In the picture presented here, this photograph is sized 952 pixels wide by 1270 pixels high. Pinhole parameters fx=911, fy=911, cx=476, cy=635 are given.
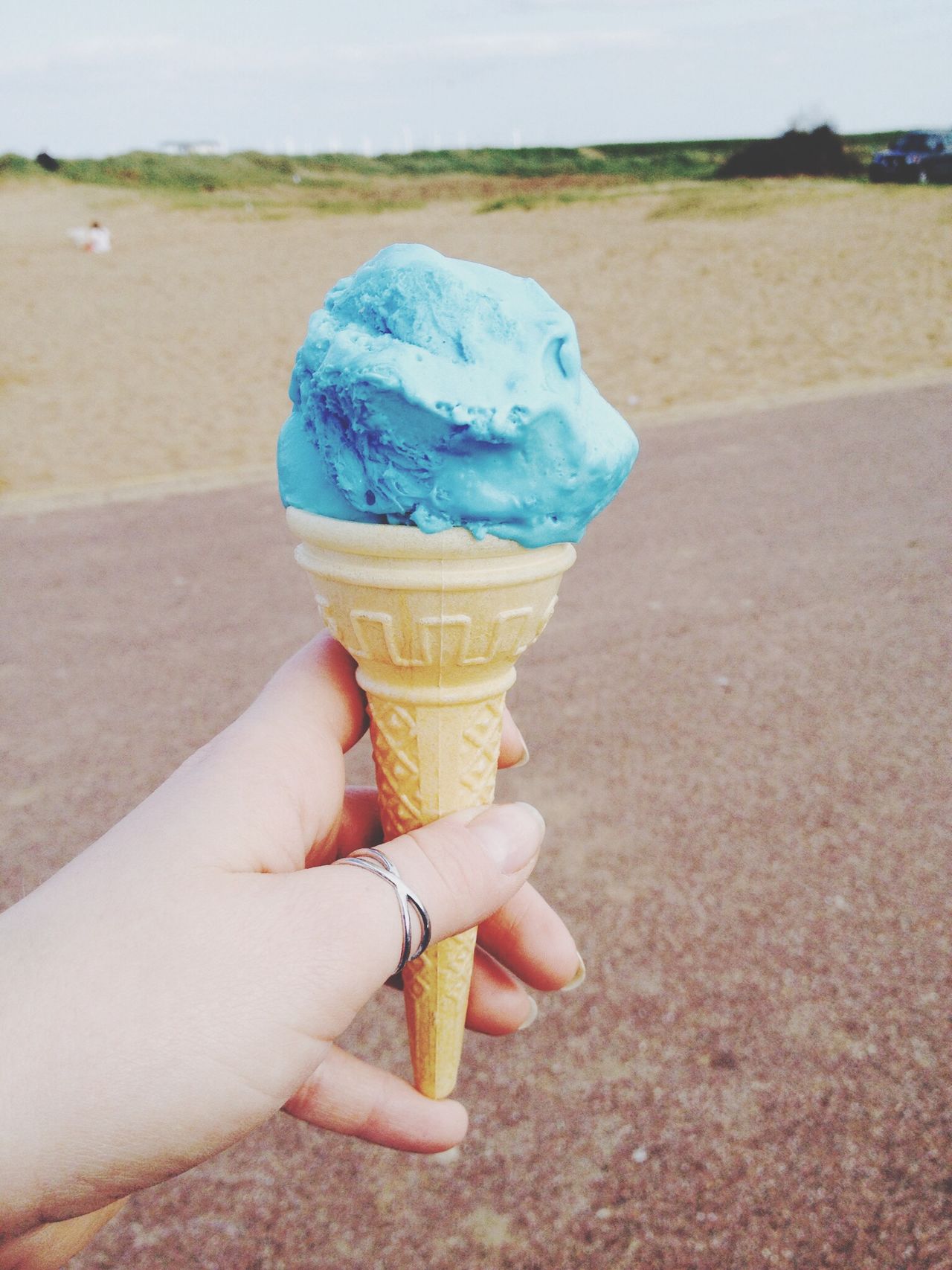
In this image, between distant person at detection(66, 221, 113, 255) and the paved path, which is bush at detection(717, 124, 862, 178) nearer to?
distant person at detection(66, 221, 113, 255)

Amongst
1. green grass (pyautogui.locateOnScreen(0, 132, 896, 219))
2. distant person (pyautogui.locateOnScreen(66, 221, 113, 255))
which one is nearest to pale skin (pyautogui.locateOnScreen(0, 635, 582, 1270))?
distant person (pyautogui.locateOnScreen(66, 221, 113, 255))

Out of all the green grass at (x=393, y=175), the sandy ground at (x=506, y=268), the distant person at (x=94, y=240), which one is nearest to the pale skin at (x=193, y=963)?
the sandy ground at (x=506, y=268)

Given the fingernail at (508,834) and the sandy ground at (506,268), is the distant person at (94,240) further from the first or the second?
the fingernail at (508,834)

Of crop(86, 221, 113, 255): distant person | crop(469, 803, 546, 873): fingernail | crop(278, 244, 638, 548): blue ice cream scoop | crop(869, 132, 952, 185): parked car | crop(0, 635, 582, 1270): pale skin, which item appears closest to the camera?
crop(0, 635, 582, 1270): pale skin

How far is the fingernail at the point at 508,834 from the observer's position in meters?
1.63

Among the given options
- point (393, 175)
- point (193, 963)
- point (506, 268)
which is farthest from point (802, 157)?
point (193, 963)

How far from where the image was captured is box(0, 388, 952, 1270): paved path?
2186mm

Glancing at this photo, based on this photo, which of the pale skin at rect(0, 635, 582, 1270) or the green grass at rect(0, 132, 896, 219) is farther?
the green grass at rect(0, 132, 896, 219)

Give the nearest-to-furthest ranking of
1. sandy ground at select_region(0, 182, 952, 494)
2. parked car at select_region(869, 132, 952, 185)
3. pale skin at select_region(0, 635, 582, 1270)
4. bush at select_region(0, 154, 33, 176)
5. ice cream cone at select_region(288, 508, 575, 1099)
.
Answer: pale skin at select_region(0, 635, 582, 1270)
ice cream cone at select_region(288, 508, 575, 1099)
sandy ground at select_region(0, 182, 952, 494)
parked car at select_region(869, 132, 952, 185)
bush at select_region(0, 154, 33, 176)

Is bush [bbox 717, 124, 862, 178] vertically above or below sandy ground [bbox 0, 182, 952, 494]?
above

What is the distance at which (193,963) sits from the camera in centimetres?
125

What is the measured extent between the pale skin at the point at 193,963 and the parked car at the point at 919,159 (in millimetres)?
27562

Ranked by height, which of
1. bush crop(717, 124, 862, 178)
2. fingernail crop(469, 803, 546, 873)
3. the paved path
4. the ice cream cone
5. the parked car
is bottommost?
the paved path

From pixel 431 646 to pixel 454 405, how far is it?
414 mm
